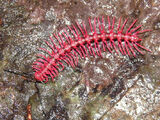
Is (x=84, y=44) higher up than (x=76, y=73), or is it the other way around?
(x=84, y=44)

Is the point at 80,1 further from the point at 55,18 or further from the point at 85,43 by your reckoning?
the point at 85,43

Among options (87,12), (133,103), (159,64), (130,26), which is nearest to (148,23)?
(130,26)

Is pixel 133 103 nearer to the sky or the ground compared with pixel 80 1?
nearer to the ground

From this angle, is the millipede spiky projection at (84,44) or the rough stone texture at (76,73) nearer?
the millipede spiky projection at (84,44)
